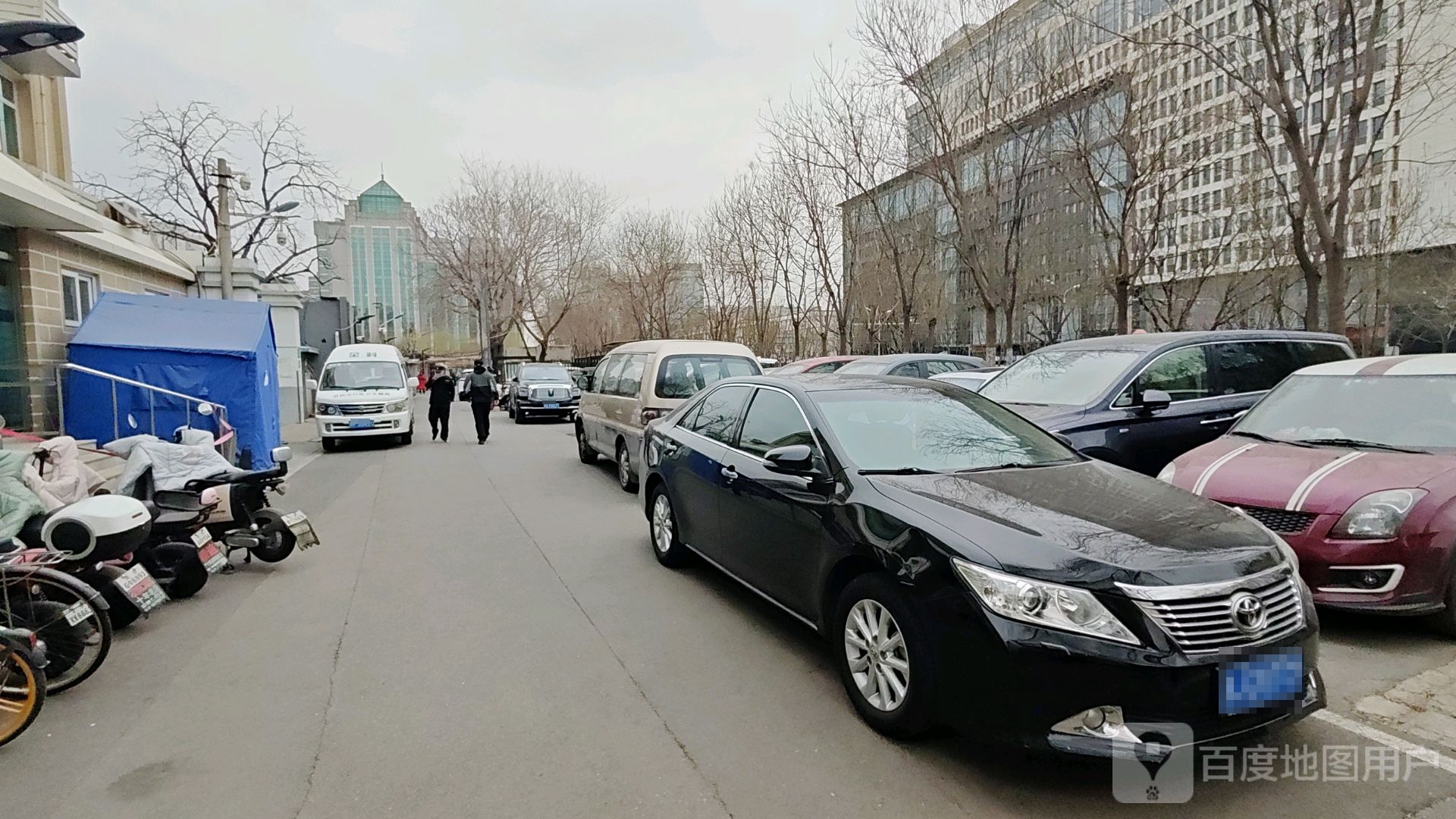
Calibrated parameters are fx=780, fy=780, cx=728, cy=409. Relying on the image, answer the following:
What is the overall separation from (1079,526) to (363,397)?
596 inches

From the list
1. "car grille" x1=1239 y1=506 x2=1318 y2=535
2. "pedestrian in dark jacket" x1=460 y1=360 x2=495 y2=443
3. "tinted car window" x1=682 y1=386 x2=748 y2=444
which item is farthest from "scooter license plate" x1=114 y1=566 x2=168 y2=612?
"pedestrian in dark jacket" x1=460 y1=360 x2=495 y2=443

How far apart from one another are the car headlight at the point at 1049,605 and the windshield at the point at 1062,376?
15.5 ft

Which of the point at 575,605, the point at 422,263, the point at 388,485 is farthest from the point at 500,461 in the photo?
the point at 422,263

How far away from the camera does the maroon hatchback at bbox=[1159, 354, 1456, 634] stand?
420 cm

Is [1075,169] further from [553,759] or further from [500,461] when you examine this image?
[553,759]

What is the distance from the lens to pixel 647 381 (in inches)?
378

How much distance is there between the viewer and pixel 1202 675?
2.68 m

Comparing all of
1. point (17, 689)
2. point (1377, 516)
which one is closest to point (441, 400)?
point (17, 689)

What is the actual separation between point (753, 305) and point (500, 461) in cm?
1947

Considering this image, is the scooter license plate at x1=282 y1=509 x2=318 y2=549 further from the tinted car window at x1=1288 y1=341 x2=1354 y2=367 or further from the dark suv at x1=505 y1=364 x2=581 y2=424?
the dark suv at x1=505 y1=364 x2=581 y2=424

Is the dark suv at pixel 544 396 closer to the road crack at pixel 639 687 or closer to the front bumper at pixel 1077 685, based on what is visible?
the road crack at pixel 639 687

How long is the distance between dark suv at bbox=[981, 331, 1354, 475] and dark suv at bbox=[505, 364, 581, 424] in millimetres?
15931

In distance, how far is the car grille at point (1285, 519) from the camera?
436cm

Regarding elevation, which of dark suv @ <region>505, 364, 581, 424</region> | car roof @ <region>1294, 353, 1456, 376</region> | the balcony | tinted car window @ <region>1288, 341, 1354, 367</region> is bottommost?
dark suv @ <region>505, 364, 581, 424</region>
